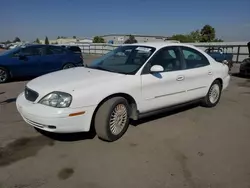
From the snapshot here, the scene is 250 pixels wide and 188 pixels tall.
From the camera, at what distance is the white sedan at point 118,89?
3.74 m

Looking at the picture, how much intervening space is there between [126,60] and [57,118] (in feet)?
6.38

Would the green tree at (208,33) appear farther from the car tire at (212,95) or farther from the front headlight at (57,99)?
the front headlight at (57,99)

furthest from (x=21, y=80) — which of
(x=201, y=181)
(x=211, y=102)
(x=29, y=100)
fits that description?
(x=201, y=181)

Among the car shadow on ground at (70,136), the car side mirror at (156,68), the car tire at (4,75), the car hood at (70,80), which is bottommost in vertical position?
the car shadow on ground at (70,136)

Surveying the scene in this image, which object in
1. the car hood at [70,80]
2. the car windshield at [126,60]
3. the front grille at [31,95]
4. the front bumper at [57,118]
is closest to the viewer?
the front bumper at [57,118]

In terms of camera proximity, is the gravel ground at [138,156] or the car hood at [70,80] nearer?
the gravel ground at [138,156]

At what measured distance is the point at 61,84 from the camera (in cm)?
392

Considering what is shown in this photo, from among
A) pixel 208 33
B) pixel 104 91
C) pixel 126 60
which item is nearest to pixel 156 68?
pixel 126 60

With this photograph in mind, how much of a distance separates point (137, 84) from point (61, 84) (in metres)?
1.26

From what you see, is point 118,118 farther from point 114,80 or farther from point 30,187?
point 30,187

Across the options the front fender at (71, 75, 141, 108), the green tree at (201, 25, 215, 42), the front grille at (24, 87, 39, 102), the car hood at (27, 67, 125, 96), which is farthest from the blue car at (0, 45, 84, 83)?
the green tree at (201, 25, 215, 42)

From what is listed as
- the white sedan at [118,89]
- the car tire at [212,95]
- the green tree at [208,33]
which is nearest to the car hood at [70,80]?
the white sedan at [118,89]

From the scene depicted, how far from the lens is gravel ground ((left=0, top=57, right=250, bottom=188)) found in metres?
3.05

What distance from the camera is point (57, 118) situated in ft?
12.0
